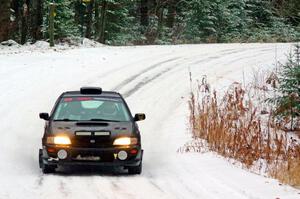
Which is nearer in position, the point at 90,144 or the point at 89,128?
the point at 90,144

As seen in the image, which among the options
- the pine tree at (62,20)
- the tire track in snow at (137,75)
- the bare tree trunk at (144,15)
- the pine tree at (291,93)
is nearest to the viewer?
the pine tree at (291,93)

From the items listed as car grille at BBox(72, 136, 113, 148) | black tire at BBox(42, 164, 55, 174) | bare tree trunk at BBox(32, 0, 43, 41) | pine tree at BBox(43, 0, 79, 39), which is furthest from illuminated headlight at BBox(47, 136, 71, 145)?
pine tree at BBox(43, 0, 79, 39)

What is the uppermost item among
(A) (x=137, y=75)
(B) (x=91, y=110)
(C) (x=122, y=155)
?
(B) (x=91, y=110)

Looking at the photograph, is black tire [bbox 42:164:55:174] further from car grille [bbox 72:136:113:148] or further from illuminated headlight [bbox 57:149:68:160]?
car grille [bbox 72:136:113:148]

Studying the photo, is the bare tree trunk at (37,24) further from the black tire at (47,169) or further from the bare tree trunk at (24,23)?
the black tire at (47,169)

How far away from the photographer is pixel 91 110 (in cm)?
1143

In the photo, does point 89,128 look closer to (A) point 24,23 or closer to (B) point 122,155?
(B) point 122,155

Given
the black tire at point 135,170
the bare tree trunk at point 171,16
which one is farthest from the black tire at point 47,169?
the bare tree trunk at point 171,16

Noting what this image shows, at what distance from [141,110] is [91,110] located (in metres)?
6.75

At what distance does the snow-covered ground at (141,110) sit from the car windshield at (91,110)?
1.15 m

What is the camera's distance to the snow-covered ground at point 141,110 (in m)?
9.06

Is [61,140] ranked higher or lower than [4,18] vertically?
lower

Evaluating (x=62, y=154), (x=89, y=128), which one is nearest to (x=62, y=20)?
(x=89, y=128)

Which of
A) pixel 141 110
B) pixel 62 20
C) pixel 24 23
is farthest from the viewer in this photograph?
pixel 62 20
